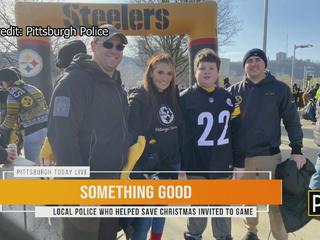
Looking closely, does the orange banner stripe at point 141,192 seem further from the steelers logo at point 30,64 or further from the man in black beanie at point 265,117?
the steelers logo at point 30,64

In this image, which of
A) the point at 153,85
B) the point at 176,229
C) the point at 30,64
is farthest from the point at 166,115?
the point at 30,64

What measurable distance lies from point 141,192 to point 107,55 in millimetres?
752

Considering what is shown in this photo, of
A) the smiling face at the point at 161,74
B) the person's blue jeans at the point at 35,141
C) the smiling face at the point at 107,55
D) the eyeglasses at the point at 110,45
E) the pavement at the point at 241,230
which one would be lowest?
the pavement at the point at 241,230

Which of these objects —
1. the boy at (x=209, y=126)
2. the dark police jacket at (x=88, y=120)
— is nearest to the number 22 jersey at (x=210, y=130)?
the boy at (x=209, y=126)

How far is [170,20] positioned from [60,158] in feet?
9.53

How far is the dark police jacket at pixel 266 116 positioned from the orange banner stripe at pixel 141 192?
0.24 m

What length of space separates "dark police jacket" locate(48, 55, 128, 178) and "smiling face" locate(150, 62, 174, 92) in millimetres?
291

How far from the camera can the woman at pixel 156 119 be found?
1.70m

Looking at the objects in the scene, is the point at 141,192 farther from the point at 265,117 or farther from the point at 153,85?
the point at 265,117

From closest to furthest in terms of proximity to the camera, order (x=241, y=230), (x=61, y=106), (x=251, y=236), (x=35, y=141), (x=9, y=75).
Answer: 1. (x=61, y=106)
2. (x=251, y=236)
3. (x=241, y=230)
4. (x=35, y=141)
5. (x=9, y=75)

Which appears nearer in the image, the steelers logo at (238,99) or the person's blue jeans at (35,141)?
the steelers logo at (238,99)

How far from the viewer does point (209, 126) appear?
5.86 feet

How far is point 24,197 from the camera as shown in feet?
5.41

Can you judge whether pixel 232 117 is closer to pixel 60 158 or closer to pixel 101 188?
pixel 101 188
